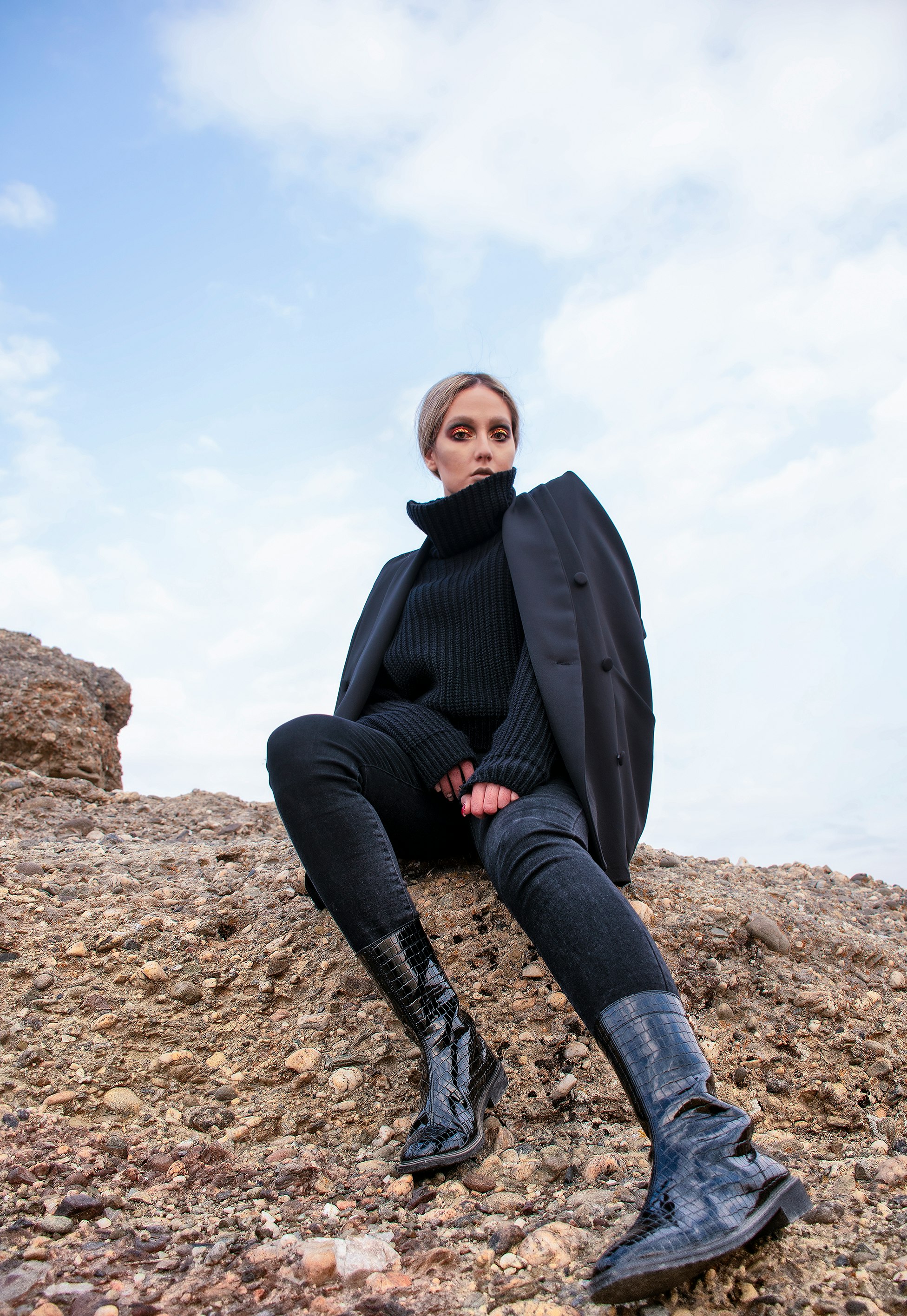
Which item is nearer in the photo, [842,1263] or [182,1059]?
[842,1263]

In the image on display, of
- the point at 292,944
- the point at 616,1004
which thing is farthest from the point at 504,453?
the point at 616,1004

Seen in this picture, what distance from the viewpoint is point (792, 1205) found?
1.44m

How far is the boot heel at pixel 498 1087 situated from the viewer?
2035 mm

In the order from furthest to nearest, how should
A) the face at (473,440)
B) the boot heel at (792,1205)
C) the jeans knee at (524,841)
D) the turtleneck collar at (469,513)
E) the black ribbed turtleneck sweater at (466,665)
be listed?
the face at (473,440) → the turtleneck collar at (469,513) → the black ribbed turtleneck sweater at (466,665) → the jeans knee at (524,841) → the boot heel at (792,1205)

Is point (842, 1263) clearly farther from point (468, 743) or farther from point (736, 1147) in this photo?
point (468, 743)

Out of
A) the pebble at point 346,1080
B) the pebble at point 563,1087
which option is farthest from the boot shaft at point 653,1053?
the pebble at point 346,1080

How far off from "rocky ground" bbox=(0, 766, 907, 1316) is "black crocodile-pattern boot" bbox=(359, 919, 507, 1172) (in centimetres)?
8

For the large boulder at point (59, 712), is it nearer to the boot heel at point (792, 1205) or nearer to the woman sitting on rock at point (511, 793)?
the woman sitting on rock at point (511, 793)

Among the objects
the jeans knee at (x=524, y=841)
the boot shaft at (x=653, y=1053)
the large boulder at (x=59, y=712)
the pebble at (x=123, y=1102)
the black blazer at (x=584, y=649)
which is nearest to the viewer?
the boot shaft at (x=653, y=1053)

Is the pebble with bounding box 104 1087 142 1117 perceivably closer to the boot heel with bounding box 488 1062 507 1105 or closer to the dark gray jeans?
the dark gray jeans

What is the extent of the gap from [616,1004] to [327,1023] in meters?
1.19

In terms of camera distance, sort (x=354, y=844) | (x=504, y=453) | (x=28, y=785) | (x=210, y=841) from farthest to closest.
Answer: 1. (x=28, y=785)
2. (x=210, y=841)
3. (x=504, y=453)
4. (x=354, y=844)

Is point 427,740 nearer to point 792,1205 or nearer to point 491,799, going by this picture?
point 491,799

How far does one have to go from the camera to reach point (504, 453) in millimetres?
3152
